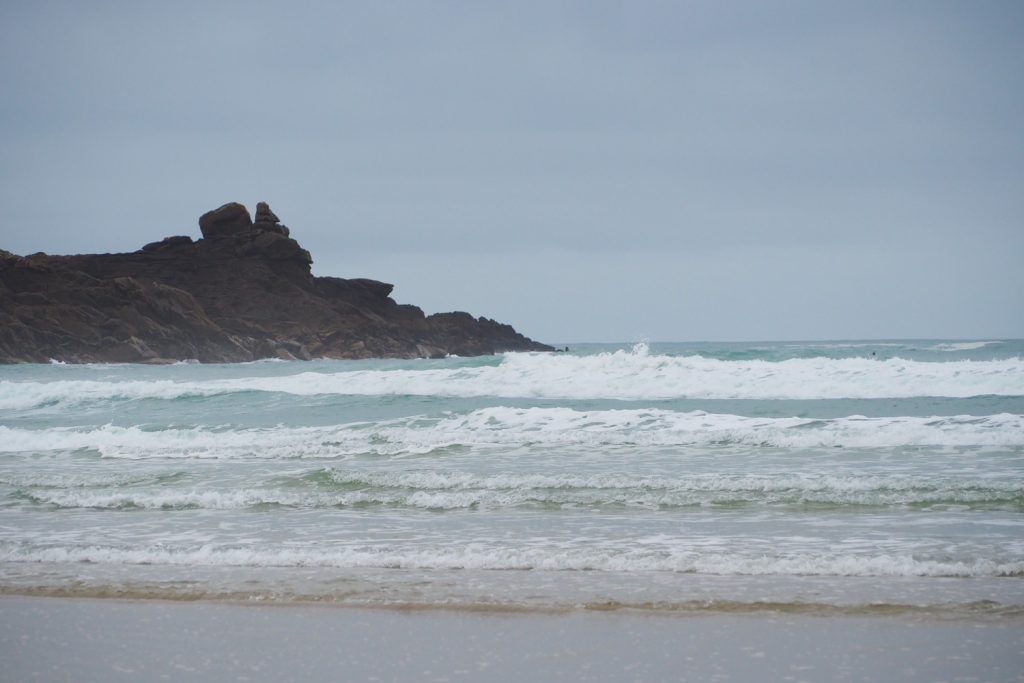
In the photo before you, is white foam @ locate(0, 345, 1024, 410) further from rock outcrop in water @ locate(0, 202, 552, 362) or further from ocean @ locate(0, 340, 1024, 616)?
rock outcrop in water @ locate(0, 202, 552, 362)

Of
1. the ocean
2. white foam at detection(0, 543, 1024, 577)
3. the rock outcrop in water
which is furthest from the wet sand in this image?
the rock outcrop in water

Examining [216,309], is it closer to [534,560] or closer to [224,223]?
[224,223]

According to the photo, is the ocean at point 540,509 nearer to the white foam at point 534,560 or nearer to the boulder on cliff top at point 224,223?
the white foam at point 534,560

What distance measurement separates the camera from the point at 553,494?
989cm

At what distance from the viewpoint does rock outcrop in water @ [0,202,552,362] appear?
75938 mm

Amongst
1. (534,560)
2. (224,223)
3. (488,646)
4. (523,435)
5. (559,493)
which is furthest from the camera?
(224,223)

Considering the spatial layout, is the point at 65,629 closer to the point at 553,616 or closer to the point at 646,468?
the point at 553,616

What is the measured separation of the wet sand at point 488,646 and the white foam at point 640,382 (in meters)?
18.5

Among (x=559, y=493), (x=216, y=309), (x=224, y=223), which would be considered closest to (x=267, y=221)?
(x=224, y=223)

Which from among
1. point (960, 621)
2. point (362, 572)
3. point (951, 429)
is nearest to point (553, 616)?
point (362, 572)

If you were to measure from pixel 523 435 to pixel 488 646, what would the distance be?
10900 mm

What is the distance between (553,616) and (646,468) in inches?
255

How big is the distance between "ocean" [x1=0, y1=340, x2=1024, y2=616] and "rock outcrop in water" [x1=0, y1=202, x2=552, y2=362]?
6179 centimetres

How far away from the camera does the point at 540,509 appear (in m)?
9.24
